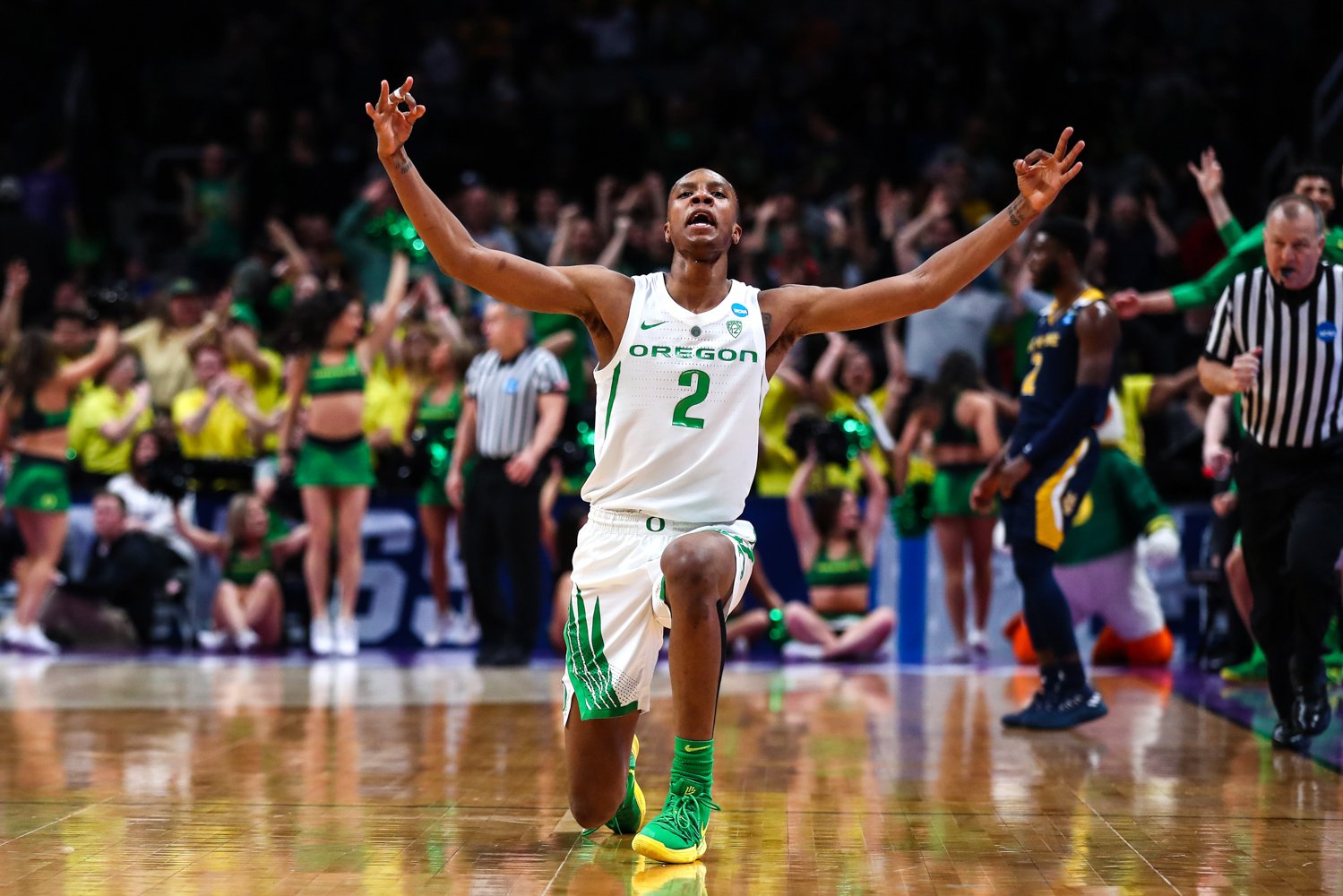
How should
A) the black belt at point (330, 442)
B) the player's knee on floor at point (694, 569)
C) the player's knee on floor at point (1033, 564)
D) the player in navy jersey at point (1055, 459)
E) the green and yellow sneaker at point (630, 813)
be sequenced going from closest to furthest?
the player's knee on floor at point (694, 569) → the green and yellow sneaker at point (630, 813) → the player in navy jersey at point (1055, 459) → the player's knee on floor at point (1033, 564) → the black belt at point (330, 442)

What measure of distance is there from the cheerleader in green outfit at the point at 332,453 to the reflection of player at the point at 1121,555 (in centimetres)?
424

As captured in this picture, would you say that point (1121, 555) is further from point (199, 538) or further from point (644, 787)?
point (199, 538)

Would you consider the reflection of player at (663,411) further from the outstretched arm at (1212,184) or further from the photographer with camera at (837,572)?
the photographer with camera at (837,572)

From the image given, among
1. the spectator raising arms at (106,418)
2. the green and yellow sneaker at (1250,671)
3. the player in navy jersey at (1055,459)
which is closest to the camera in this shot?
the player in navy jersey at (1055,459)

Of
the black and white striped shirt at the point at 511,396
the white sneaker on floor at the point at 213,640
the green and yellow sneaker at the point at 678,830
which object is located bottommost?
the white sneaker on floor at the point at 213,640

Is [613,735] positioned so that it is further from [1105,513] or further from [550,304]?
[1105,513]

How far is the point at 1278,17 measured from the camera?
1406 centimetres

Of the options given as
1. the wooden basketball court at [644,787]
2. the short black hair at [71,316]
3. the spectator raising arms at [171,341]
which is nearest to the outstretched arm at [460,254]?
the wooden basketball court at [644,787]

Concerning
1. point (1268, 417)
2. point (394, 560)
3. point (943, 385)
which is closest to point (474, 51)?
point (394, 560)

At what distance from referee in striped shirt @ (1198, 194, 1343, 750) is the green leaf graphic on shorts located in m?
2.89

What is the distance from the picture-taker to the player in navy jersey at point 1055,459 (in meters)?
6.61

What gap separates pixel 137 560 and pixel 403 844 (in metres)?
6.96

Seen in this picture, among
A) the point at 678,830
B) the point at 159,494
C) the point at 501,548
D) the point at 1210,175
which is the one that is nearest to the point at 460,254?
the point at 678,830

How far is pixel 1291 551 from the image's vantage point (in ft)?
19.3
